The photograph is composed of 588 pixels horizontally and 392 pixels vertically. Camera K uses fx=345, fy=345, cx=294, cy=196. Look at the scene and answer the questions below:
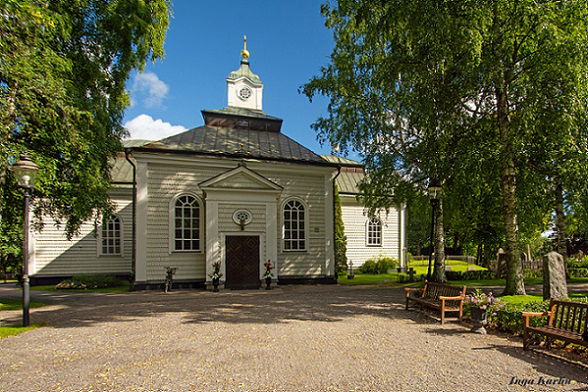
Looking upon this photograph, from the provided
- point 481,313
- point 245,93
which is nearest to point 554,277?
point 481,313

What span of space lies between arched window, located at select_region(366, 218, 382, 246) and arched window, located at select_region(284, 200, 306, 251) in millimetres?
8866

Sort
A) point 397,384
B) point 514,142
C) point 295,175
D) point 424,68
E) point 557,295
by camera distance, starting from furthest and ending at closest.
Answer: point 295,175, point 424,68, point 514,142, point 557,295, point 397,384

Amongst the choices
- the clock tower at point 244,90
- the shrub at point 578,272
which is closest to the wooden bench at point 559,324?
the shrub at point 578,272

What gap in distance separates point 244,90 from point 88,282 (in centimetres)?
1542

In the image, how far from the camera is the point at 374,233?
2478 cm

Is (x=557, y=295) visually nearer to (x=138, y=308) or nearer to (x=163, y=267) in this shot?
(x=138, y=308)

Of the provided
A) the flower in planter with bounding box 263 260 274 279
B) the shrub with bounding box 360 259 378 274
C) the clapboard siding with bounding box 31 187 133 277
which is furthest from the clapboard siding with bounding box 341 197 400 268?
the clapboard siding with bounding box 31 187 133 277

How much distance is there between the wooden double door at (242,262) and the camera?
600 inches

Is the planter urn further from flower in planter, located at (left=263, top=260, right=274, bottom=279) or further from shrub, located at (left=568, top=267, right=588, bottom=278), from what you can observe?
shrub, located at (left=568, top=267, right=588, bottom=278)

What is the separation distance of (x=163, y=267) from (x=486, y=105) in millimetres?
13759

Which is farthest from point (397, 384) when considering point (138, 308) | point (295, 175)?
point (295, 175)

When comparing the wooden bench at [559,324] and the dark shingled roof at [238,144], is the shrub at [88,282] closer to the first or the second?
the dark shingled roof at [238,144]

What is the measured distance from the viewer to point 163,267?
49.3ft

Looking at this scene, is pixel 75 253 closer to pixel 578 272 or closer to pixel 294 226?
pixel 294 226
